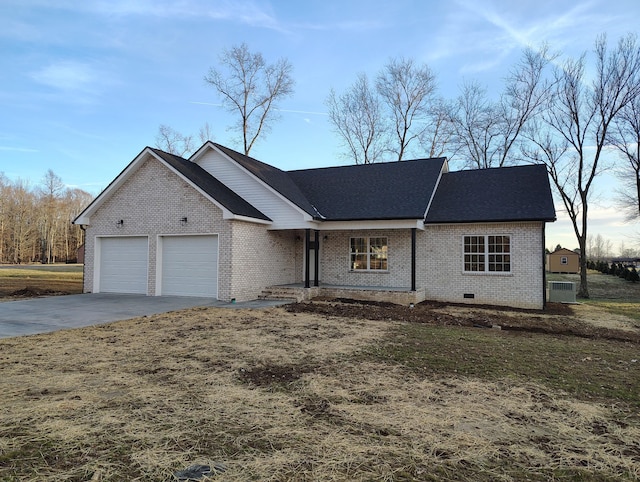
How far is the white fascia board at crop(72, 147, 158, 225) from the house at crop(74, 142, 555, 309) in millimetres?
45

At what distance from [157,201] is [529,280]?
14.3 meters

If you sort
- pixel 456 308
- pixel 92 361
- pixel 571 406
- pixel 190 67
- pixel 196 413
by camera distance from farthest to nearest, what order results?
1. pixel 190 67
2. pixel 456 308
3. pixel 92 361
4. pixel 571 406
5. pixel 196 413

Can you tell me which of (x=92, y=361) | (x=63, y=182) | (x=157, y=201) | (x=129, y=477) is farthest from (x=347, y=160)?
(x=63, y=182)

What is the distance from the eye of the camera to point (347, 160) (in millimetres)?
34000

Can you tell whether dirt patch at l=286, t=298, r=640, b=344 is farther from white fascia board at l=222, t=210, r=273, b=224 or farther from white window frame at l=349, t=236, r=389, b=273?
white fascia board at l=222, t=210, r=273, b=224

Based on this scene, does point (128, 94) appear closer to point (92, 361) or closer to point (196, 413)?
point (92, 361)

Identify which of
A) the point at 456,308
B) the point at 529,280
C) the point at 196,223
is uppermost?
the point at 196,223

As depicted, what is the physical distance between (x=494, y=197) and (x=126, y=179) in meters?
14.8

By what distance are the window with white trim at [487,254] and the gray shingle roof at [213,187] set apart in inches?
313

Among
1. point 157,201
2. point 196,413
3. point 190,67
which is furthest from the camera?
point 190,67

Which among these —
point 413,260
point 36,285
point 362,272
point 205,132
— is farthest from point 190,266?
point 205,132

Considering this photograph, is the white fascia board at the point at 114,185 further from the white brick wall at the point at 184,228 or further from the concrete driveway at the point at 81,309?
the concrete driveway at the point at 81,309

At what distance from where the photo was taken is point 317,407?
4.48 meters

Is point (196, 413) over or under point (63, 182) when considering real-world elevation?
under
